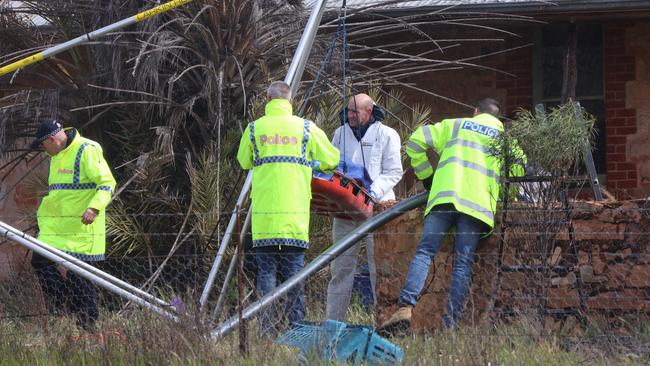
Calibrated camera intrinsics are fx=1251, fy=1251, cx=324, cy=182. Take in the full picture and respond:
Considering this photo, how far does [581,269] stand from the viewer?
24.6ft

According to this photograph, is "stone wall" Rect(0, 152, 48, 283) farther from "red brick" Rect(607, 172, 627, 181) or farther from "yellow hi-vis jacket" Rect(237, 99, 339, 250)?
"red brick" Rect(607, 172, 627, 181)

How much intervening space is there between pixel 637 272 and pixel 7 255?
6.97 meters

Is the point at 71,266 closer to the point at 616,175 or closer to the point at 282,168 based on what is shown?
the point at 282,168

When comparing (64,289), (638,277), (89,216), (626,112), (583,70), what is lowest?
(64,289)

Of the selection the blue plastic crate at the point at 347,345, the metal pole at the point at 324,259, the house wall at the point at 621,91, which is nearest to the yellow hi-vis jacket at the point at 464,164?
the metal pole at the point at 324,259

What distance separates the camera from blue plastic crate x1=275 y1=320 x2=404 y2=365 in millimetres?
6578

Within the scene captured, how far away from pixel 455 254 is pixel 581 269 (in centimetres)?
76

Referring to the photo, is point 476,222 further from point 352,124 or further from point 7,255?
point 7,255

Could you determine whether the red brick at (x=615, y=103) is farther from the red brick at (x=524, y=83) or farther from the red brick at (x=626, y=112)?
the red brick at (x=524, y=83)

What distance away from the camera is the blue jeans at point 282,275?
24.4 feet

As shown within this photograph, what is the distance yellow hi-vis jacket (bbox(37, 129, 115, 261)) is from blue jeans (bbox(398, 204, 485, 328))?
7.75ft

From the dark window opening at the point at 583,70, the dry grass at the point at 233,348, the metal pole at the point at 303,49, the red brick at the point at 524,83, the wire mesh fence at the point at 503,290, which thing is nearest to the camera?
the dry grass at the point at 233,348

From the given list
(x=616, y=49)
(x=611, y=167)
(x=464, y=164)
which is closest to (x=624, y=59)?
(x=616, y=49)

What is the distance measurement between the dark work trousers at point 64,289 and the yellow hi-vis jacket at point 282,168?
1312mm
